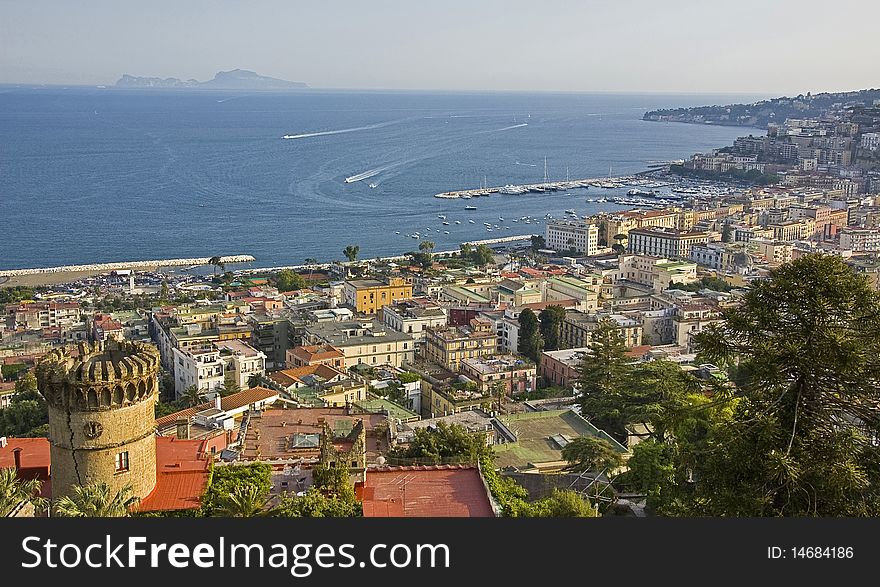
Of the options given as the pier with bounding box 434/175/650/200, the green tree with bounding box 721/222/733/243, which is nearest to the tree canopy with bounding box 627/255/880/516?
the green tree with bounding box 721/222/733/243

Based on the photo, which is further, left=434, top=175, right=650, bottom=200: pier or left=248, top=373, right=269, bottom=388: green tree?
left=434, top=175, right=650, bottom=200: pier

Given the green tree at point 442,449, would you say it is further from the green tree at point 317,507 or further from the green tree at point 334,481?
the green tree at point 317,507

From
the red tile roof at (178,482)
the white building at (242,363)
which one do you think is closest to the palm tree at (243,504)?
the red tile roof at (178,482)

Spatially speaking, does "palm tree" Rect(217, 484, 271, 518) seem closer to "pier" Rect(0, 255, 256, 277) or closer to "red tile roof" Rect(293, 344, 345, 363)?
"red tile roof" Rect(293, 344, 345, 363)

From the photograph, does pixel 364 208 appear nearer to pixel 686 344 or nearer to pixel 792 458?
pixel 686 344

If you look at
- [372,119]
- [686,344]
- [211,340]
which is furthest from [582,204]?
[372,119]

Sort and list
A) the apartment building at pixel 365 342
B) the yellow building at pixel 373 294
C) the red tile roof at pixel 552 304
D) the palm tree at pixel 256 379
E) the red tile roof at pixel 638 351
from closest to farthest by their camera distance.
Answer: the palm tree at pixel 256 379
the red tile roof at pixel 638 351
the apartment building at pixel 365 342
the red tile roof at pixel 552 304
the yellow building at pixel 373 294
